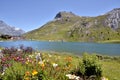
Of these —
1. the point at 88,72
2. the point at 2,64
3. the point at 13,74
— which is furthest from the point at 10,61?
the point at 88,72

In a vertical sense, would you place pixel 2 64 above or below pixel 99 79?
above

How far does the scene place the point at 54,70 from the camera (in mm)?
12492

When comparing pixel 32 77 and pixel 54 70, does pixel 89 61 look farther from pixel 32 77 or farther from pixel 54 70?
pixel 32 77

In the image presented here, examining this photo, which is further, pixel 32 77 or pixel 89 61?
pixel 89 61

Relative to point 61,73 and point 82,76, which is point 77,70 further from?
point 61,73

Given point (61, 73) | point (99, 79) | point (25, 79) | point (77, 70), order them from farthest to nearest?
point (77, 70) → point (99, 79) → point (61, 73) → point (25, 79)

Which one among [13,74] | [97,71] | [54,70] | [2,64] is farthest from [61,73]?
[2,64]

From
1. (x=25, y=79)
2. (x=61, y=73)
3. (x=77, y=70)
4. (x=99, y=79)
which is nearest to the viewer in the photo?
(x=25, y=79)

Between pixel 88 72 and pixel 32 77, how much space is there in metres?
4.97

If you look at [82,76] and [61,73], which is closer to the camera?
[61,73]

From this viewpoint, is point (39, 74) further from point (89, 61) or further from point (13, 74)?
point (89, 61)

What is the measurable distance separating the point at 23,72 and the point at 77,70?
5.13m

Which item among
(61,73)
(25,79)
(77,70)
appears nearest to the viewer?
(25,79)

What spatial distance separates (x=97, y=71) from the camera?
48.2ft
